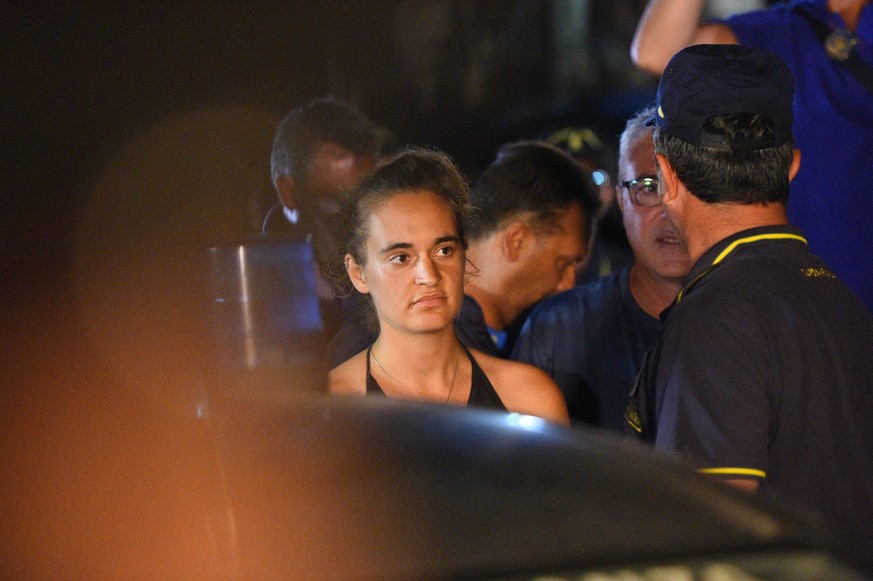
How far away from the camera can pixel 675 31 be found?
320 centimetres

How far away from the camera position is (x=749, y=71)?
6.70 ft

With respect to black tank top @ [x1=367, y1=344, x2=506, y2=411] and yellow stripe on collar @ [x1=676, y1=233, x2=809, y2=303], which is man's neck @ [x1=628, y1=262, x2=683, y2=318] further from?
yellow stripe on collar @ [x1=676, y1=233, x2=809, y2=303]

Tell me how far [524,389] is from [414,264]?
45 cm

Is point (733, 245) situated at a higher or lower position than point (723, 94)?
lower

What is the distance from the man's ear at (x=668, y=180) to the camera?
210 cm

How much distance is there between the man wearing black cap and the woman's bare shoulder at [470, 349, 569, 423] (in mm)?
586

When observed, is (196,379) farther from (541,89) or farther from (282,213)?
(541,89)

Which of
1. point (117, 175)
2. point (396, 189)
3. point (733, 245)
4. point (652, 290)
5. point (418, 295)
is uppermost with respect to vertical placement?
point (117, 175)

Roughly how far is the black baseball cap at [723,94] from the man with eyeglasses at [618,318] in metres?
1.12

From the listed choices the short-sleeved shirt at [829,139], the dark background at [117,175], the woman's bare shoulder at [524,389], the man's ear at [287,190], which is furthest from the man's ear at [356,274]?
the short-sleeved shirt at [829,139]

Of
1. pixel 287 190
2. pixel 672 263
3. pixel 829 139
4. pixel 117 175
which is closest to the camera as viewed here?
pixel 117 175

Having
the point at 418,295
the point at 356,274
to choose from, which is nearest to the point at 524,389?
the point at 418,295

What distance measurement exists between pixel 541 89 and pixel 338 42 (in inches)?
408

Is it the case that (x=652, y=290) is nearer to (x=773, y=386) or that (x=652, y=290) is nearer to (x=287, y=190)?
(x=287, y=190)
